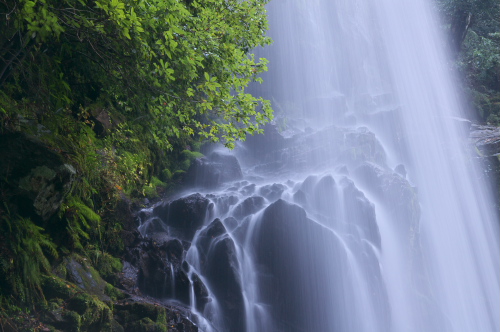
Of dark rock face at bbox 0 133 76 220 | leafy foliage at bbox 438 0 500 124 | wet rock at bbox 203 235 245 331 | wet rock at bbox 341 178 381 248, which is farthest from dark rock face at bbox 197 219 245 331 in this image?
leafy foliage at bbox 438 0 500 124

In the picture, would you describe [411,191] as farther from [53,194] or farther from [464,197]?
[53,194]

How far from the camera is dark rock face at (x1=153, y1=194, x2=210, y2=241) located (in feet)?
43.5

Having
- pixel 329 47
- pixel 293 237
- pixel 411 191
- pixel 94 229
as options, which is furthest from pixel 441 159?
pixel 94 229

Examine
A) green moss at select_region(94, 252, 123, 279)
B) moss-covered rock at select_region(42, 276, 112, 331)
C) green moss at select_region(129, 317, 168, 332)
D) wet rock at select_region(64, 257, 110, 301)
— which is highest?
green moss at select_region(94, 252, 123, 279)

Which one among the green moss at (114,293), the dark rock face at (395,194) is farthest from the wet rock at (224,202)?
the dark rock face at (395,194)

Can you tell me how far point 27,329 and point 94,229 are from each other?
3819 millimetres

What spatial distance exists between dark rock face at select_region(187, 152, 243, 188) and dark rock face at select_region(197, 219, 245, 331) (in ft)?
15.4

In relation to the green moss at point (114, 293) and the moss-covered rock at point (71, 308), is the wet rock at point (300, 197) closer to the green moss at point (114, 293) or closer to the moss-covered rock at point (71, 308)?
the green moss at point (114, 293)

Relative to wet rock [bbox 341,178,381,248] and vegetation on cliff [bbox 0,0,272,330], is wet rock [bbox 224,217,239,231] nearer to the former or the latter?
wet rock [bbox 341,178,381,248]

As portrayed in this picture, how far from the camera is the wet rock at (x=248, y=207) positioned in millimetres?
14599

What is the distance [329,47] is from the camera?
3269 cm

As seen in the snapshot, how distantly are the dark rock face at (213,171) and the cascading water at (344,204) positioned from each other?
76 millimetres

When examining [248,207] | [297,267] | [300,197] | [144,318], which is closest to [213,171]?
[248,207]

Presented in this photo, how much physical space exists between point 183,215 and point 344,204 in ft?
24.4
